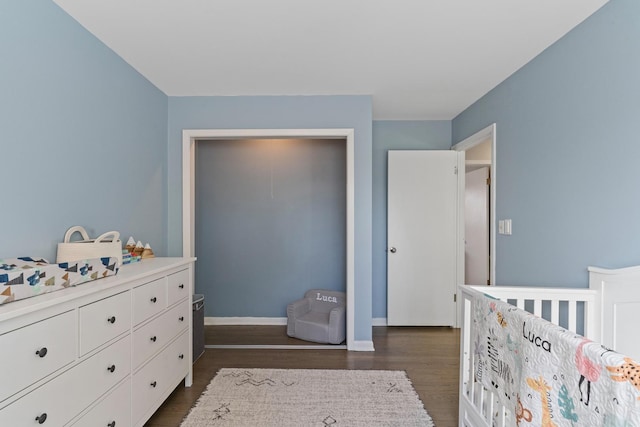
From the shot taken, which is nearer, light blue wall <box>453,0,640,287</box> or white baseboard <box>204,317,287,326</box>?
light blue wall <box>453,0,640,287</box>

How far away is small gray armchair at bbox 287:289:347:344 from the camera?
10.6 ft

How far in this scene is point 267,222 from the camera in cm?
397

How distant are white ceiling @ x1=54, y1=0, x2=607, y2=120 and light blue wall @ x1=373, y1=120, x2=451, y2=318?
3.01ft

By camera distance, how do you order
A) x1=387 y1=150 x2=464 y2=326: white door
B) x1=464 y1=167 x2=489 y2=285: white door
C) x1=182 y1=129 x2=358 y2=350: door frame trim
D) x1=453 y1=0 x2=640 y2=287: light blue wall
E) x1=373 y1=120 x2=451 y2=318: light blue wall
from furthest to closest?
1. x1=464 y1=167 x2=489 y2=285: white door
2. x1=373 y1=120 x2=451 y2=318: light blue wall
3. x1=387 y1=150 x2=464 y2=326: white door
4. x1=182 y1=129 x2=358 y2=350: door frame trim
5. x1=453 y1=0 x2=640 y2=287: light blue wall

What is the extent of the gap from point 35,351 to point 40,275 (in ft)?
0.89

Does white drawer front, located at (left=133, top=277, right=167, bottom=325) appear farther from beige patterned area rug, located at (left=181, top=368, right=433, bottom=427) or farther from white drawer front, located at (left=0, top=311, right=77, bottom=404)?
beige patterned area rug, located at (left=181, top=368, right=433, bottom=427)

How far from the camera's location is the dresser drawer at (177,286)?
7.07ft

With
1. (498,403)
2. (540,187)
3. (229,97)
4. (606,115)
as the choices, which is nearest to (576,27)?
(606,115)

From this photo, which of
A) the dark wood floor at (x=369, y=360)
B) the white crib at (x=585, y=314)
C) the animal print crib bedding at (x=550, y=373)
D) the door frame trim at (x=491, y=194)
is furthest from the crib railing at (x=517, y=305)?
the door frame trim at (x=491, y=194)

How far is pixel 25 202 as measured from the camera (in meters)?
1.56

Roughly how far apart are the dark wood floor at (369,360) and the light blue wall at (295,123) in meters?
0.37

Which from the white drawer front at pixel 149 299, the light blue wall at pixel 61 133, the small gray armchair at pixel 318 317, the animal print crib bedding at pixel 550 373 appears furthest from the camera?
the small gray armchair at pixel 318 317

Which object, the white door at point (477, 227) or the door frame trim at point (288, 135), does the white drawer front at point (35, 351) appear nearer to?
the door frame trim at point (288, 135)

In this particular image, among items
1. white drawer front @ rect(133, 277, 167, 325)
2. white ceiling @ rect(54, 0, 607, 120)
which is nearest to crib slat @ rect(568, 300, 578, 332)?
white ceiling @ rect(54, 0, 607, 120)
